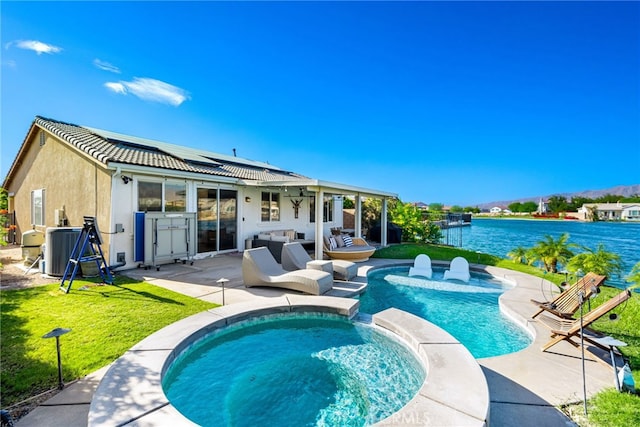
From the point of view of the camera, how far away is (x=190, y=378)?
12.3ft

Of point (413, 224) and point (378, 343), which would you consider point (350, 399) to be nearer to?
point (378, 343)

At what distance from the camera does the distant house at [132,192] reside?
8952 mm

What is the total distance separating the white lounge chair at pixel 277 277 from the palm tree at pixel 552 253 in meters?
8.73

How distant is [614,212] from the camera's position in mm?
44031

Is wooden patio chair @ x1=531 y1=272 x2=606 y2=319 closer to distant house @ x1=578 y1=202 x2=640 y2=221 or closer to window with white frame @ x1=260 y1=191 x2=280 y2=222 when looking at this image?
window with white frame @ x1=260 y1=191 x2=280 y2=222

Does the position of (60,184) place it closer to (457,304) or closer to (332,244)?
(332,244)

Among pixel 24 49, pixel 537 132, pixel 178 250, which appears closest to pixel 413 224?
pixel 178 250

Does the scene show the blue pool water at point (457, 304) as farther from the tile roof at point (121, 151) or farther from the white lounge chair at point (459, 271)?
the tile roof at point (121, 151)

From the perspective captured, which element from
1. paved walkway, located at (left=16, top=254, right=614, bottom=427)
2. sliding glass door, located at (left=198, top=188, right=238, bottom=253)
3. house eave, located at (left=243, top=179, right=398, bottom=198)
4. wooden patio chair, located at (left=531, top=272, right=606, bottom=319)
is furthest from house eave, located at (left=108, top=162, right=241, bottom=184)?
wooden patio chair, located at (left=531, top=272, right=606, bottom=319)

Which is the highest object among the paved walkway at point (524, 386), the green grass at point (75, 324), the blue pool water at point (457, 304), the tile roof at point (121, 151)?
the tile roof at point (121, 151)

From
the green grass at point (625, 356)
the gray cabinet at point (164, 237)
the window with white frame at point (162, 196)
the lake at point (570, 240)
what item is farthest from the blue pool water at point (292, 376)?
the lake at point (570, 240)

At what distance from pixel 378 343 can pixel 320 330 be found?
111 centimetres

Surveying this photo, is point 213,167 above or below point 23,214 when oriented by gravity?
above

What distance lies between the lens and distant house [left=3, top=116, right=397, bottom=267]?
895cm
